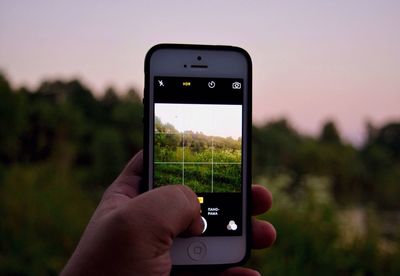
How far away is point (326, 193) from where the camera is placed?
436 cm

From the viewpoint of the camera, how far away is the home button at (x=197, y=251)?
1562 mm

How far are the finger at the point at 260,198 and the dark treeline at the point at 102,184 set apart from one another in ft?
1.35

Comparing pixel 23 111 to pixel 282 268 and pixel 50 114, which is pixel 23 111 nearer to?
pixel 50 114

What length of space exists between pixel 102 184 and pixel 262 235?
18.2 ft

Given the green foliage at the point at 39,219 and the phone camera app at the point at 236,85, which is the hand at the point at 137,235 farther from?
the green foliage at the point at 39,219

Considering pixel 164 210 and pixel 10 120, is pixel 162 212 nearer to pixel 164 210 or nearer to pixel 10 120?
pixel 164 210

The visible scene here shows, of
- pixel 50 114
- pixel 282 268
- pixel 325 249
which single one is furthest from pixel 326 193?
pixel 50 114

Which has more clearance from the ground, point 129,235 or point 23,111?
point 23,111

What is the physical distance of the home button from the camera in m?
1.56

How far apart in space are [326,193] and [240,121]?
285cm

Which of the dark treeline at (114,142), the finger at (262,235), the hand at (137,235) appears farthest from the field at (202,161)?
the dark treeline at (114,142)

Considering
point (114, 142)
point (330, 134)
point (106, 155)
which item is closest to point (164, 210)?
point (106, 155)

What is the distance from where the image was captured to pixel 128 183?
1.62 metres

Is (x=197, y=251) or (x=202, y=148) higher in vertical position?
(x=202, y=148)
